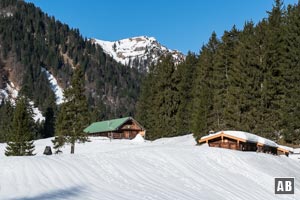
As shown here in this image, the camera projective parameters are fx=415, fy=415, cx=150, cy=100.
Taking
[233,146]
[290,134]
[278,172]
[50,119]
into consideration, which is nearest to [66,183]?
[278,172]

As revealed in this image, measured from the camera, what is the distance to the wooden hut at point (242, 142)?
33.7m

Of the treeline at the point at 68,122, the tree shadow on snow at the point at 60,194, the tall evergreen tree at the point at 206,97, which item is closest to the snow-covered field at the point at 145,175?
the tree shadow on snow at the point at 60,194

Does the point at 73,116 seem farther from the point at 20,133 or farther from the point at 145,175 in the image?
the point at 145,175

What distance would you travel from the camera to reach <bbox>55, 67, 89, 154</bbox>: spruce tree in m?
46.2

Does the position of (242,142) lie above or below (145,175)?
above

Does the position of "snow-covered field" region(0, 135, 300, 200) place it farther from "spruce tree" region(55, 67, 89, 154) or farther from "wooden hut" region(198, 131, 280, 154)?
"spruce tree" region(55, 67, 89, 154)

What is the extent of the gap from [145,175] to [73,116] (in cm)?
2827

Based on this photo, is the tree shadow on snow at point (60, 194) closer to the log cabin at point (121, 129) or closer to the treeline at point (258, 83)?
the treeline at point (258, 83)

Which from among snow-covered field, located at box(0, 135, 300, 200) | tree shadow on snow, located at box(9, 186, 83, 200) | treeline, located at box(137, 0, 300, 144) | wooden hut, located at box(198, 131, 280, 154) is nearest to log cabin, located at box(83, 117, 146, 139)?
treeline, located at box(137, 0, 300, 144)

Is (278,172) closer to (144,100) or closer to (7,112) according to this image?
(144,100)

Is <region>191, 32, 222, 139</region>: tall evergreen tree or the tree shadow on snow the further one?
<region>191, 32, 222, 139</region>: tall evergreen tree

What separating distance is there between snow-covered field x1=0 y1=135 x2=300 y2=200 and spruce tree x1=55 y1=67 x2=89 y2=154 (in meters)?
22.0

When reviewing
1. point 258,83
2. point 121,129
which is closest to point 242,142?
point 258,83

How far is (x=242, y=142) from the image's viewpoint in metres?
34.4
